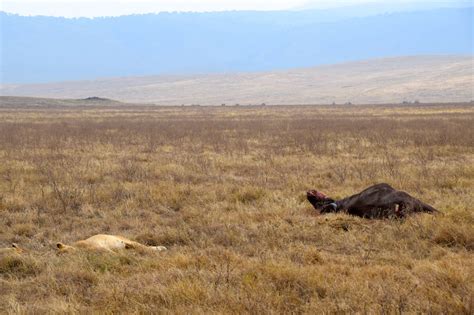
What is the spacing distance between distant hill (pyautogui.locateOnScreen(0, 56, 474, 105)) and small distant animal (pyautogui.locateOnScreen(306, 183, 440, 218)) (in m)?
Answer: 81.9

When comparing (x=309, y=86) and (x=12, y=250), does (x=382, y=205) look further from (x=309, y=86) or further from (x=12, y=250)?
(x=309, y=86)

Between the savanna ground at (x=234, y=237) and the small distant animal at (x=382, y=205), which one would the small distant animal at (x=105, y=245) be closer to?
the savanna ground at (x=234, y=237)

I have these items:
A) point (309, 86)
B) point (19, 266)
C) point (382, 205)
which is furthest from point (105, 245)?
point (309, 86)

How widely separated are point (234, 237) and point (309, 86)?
125 metres

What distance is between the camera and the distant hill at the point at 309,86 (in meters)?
99.3

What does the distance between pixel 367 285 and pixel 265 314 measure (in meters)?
1.01

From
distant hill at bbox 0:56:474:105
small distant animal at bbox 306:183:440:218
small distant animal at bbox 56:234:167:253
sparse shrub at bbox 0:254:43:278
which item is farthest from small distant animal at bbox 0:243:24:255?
distant hill at bbox 0:56:474:105

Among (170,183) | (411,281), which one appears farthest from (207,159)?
(411,281)

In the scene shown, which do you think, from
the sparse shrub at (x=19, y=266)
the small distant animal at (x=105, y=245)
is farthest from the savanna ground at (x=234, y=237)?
the small distant animal at (x=105, y=245)

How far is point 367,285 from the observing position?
479cm

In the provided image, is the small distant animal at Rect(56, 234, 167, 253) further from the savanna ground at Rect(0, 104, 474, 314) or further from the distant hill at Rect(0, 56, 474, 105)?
the distant hill at Rect(0, 56, 474, 105)

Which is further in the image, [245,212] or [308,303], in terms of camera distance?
[245,212]

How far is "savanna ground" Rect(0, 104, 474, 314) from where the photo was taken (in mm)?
4625

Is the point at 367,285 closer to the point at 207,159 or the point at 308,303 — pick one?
the point at 308,303
